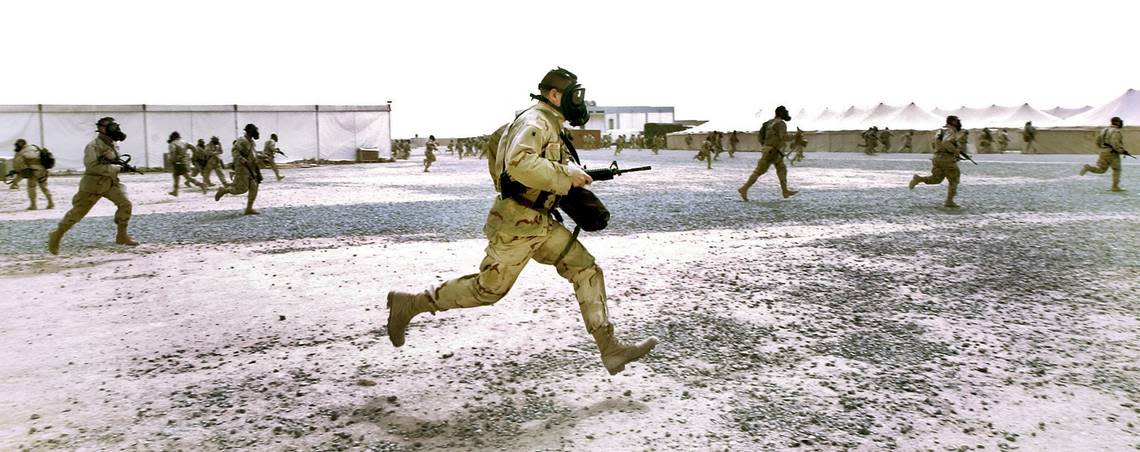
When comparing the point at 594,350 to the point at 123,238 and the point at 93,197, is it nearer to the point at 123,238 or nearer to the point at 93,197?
the point at 123,238

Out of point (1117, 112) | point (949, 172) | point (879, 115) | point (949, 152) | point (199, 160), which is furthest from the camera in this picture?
point (879, 115)

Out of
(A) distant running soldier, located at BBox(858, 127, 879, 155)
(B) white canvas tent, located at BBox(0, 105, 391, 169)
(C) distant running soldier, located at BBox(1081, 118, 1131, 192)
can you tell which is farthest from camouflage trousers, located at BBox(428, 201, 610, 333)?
(A) distant running soldier, located at BBox(858, 127, 879, 155)

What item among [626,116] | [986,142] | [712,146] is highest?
[626,116]

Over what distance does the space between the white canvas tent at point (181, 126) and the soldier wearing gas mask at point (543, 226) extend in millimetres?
32302

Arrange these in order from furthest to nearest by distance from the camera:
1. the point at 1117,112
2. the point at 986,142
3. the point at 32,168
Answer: the point at 986,142, the point at 1117,112, the point at 32,168

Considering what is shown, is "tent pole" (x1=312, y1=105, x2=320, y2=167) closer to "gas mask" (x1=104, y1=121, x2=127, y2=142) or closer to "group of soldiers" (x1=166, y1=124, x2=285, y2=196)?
"group of soldiers" (x1=166, y1=124, x2=285, y2=196)

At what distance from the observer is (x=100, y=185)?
8742mm

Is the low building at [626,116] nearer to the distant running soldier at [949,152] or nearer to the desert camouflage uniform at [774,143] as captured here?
the desert camouflage uniform at [774,143]

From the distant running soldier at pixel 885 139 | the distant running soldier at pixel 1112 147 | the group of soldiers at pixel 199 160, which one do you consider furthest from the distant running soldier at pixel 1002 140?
the group of soldiers at pixel 199 160

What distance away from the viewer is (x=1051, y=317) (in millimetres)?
5109

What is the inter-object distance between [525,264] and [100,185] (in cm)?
734

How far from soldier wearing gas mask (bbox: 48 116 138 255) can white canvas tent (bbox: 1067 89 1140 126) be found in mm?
44161

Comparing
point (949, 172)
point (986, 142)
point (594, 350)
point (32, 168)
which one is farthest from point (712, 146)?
point (594, 350)

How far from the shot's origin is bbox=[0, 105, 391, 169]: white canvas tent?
3056 centimetres
